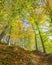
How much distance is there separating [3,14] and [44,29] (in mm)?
15347

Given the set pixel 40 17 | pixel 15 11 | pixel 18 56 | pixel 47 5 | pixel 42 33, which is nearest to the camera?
pixel 15 11

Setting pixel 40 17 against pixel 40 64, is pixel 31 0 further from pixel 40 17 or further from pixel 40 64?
pixel 40 17

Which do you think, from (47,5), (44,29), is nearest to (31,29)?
(44,29)

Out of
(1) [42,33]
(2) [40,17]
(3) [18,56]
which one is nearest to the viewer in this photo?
(3) [18,56]

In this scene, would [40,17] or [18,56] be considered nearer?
[18,56]

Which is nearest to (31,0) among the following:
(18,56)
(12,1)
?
(12,1)

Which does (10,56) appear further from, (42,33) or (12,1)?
(42,33)

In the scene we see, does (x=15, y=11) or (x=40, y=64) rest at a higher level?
(x=15, y=11)

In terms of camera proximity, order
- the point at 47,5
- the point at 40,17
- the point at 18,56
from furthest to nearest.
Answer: the point at 40,17 < the point at 47,5 < the point at 18,56

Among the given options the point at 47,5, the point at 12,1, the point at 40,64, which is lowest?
the point at 40,64

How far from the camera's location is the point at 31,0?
1420cm

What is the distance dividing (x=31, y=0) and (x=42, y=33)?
1499 cm

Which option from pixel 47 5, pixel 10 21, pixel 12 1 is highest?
pixel 47 5

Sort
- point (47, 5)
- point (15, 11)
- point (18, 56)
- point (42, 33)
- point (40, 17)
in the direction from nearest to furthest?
point (15, 11) < point (18, 56) < point (47, 5) < point (40, 17) < point (42, 33)
